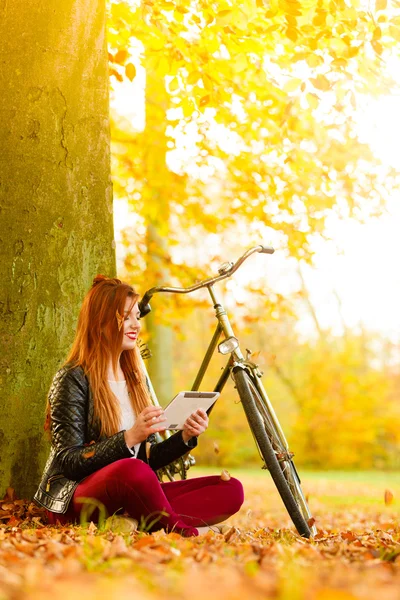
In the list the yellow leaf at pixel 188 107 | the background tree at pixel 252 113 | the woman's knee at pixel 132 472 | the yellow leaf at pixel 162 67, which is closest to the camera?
the woman's knee at pixel 132 472

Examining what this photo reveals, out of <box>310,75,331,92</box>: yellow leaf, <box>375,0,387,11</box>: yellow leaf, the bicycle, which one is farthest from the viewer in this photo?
<box>310,75,331,92</box>: yellow leaf

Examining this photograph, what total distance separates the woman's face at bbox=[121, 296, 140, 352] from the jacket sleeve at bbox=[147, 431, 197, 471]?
53 cm

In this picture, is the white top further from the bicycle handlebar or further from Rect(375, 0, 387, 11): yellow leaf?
Rect(375, 0, 387, 11): yellow leaf

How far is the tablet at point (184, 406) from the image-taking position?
3514 mm

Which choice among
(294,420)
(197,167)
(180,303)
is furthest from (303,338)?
(197,167)

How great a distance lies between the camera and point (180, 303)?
10750mm

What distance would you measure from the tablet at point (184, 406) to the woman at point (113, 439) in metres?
0.04

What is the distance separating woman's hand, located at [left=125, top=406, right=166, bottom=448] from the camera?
3.29m

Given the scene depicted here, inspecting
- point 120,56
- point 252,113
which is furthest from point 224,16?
point 252,113

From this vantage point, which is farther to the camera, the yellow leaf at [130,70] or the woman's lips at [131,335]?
the yellow leaf at [130,70]

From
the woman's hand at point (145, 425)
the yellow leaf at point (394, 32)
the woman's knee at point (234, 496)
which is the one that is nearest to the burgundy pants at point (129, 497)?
the woman's hand at point (145, 425)

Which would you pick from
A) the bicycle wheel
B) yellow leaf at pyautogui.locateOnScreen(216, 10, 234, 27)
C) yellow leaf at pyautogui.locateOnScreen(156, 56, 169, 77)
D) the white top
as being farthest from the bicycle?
yellow leaf at pyautogui.locateOnScreen(156, 56, 169, 77)

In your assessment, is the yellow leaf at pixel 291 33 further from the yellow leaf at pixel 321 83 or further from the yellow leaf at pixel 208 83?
the yellow leaf at pixel 208 83

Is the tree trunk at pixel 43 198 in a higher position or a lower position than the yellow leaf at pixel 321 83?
lower
